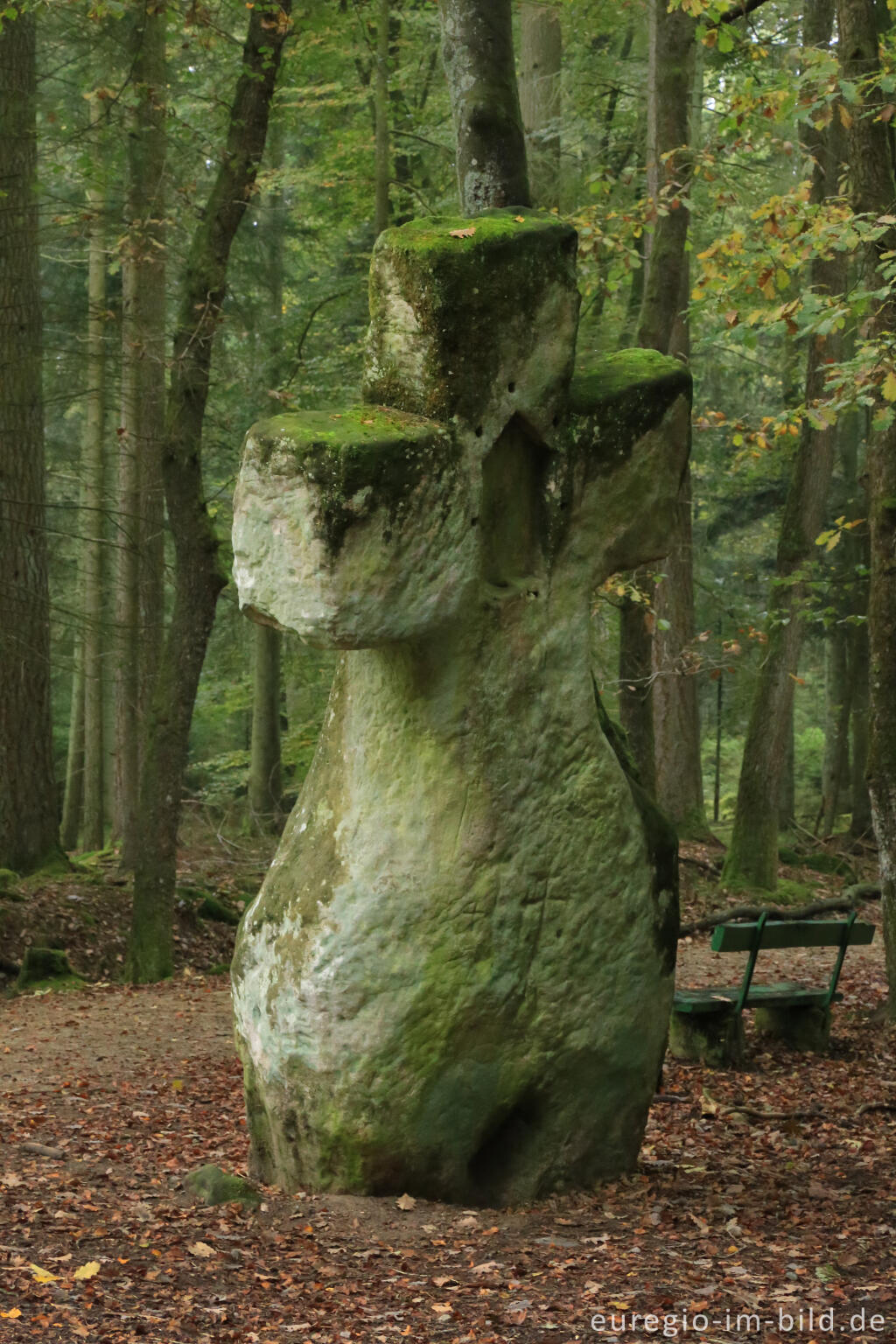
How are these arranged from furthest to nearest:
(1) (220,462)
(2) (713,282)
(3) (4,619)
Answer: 1. (1) (220,462)
2. (3) (4,619)
3. (2) (713,282)

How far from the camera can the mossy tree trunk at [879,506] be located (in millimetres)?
8859

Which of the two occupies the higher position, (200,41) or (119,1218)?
(200,41)

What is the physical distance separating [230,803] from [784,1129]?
15.3 meters

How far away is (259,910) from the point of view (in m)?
6.01

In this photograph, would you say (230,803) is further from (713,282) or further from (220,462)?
(713,282)

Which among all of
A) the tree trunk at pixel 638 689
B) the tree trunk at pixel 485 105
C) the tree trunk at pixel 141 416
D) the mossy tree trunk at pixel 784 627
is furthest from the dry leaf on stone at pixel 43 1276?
the mossy tree trunk at pixel 784 627

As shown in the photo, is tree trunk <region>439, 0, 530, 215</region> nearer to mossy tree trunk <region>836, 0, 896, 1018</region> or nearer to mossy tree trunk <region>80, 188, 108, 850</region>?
mossy tree trunk <region>836, 0, 896, 1018</region>

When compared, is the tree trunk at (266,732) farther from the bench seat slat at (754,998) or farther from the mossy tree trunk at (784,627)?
the bench seat slat at (754,998)

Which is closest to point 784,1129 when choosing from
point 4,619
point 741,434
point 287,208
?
point 741,434

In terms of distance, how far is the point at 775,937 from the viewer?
937 cm

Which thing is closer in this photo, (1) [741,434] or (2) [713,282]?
(2) [713,282]

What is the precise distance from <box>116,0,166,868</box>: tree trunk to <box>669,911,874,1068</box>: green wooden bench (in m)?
5.88

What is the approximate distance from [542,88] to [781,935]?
31.7 ft

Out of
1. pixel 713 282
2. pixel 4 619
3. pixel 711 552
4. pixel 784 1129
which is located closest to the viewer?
pixel 784 1129
